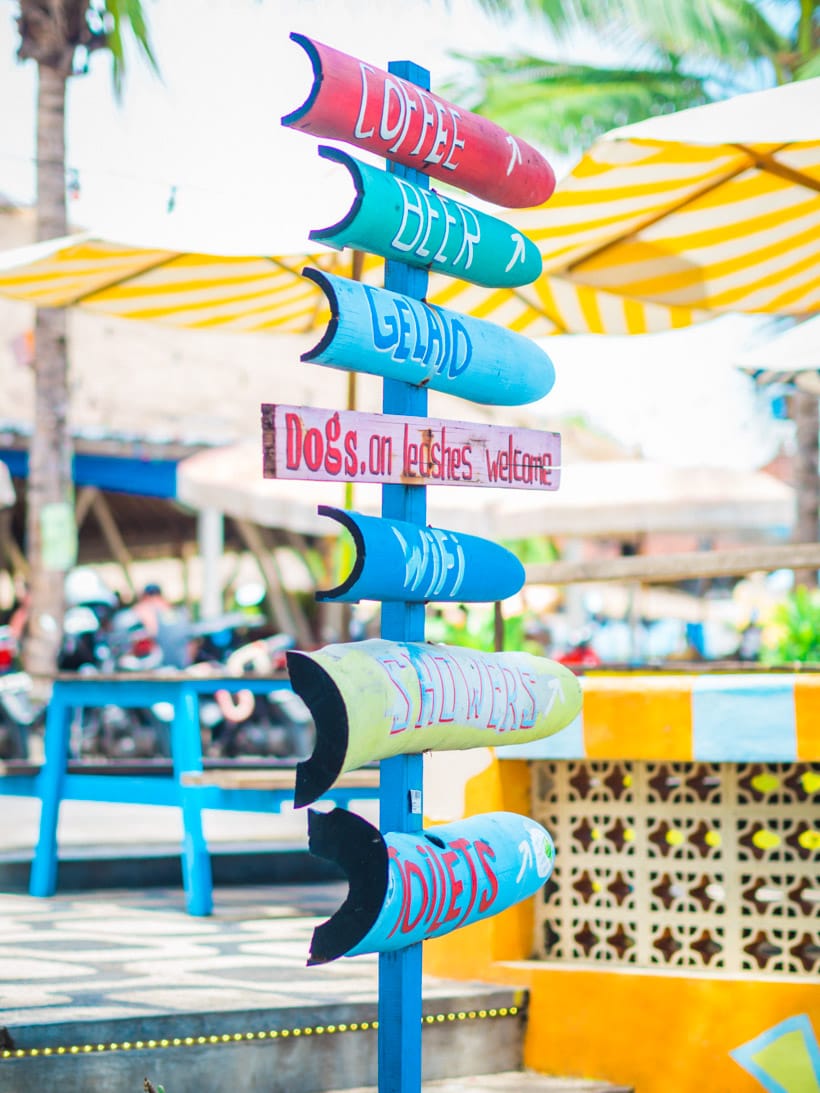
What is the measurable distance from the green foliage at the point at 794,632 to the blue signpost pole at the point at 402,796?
6.89 metres

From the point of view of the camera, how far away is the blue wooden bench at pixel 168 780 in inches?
189

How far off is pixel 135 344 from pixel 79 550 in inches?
279

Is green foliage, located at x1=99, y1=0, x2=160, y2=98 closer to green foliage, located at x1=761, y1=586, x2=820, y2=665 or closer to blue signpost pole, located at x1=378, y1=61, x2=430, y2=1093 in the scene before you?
green foliage, located at x1=761, y1=586, x2=820, y2=665

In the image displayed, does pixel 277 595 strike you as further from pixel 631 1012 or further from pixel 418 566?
pixel 418 566

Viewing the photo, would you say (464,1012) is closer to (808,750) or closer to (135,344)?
(808,750)

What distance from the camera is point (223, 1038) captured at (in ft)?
11.0

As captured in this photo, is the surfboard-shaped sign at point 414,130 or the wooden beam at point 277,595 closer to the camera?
the surfboard-shaped sign at point 414,130

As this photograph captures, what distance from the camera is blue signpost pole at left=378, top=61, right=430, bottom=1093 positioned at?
2674mm

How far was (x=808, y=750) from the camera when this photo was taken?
12.3ft

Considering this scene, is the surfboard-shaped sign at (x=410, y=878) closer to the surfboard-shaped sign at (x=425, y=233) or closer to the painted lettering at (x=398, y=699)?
the painted lettering at (x=398, y=699)

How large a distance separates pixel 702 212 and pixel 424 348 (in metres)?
3.11

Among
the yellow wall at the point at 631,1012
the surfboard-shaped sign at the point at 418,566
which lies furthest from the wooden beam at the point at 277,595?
the surfboard-shaped sign at the point at 418,566

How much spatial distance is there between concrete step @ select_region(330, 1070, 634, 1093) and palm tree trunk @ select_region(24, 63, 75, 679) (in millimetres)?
8079

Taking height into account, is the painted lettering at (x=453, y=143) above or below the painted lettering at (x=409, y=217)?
above
